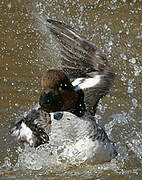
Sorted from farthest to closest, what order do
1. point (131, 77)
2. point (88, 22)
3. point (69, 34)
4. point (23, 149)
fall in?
point (88, 22) < point (131, 77) < point (69, 34) < point (23, 149)

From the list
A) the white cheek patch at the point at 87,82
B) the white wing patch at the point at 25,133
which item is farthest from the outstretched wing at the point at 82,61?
the white wing patch at the point at 25,133

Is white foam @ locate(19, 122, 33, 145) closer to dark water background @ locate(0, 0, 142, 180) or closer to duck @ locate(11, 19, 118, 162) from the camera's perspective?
duck @ locate(11, 19, 118, 162)

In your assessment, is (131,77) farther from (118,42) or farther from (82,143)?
(82,143)

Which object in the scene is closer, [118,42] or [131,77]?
[131,77]

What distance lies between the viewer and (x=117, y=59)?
6.92m

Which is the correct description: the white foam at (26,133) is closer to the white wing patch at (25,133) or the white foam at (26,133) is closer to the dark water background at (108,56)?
the white wing patch at (25,133)

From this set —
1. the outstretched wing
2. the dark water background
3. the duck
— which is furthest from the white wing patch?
the outstretched wing

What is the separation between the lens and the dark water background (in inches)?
171

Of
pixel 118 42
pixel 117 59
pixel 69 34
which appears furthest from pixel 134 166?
pixel 118 42

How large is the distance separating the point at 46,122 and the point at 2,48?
341 cm

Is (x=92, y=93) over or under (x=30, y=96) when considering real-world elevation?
over

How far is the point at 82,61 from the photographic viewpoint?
190 inches

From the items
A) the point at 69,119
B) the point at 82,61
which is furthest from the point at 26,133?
the point at 82,61

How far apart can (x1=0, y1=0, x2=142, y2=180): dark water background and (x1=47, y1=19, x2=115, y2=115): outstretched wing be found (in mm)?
387
